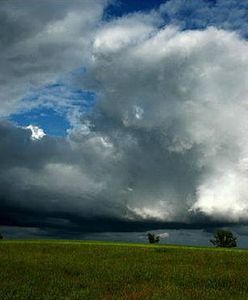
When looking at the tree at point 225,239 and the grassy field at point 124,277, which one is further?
the tree at point 225,239

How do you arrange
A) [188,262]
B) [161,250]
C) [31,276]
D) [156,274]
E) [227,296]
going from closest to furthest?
[227,296] → [31,276] → [156,274] → [188,262] → [161,250]

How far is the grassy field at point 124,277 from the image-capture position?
1045 inches

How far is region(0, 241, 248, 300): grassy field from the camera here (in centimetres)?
2655

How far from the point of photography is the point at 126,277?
33.1m

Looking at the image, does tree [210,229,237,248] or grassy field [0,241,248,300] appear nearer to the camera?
grassy field [0,241,248,300]

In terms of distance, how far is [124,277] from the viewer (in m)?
33.1

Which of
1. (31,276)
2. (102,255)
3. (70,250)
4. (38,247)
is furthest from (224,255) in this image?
(31,276)

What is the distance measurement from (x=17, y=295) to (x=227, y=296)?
10551 millimetres

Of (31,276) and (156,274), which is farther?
(156,274)

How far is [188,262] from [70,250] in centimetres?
1517

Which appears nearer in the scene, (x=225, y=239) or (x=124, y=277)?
(x=124, y=277)

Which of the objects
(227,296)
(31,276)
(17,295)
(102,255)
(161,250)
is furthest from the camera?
(161,250)

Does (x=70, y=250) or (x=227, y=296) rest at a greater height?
(x=70, y=250)

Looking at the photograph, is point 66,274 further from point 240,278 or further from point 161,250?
point 161,250
